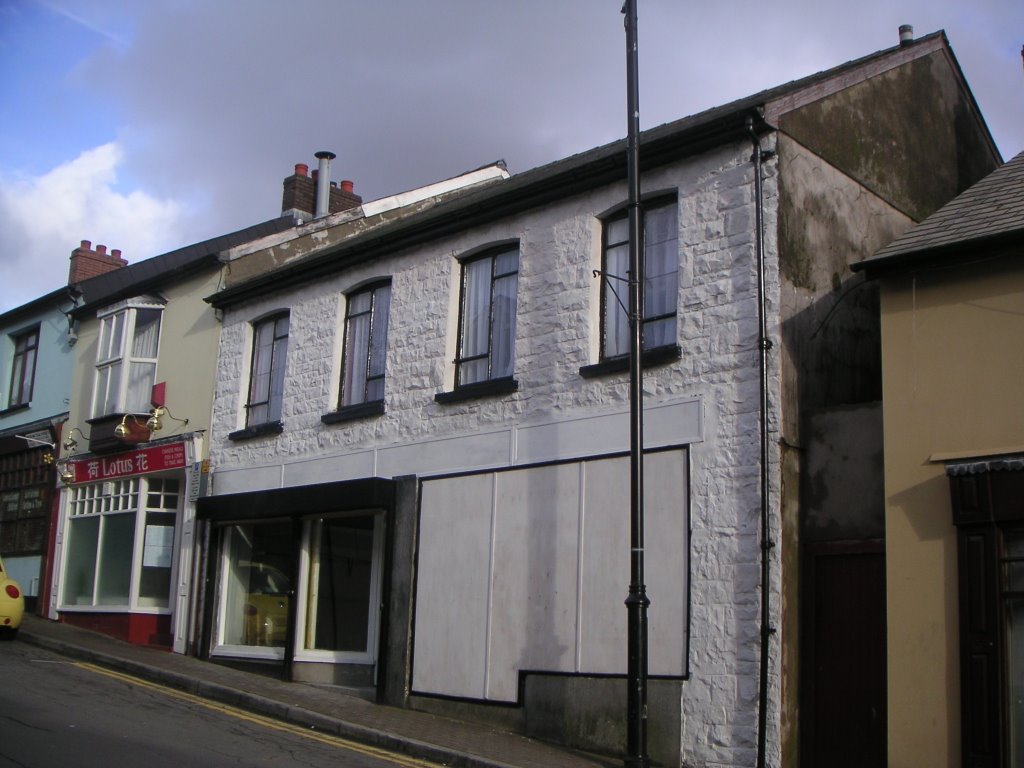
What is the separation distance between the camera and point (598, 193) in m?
13.9

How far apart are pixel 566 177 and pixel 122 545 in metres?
11.2

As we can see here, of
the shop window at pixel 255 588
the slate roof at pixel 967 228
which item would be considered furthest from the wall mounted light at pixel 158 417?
the slate roof at pixel 967 228

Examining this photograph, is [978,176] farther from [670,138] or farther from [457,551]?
[457,551]

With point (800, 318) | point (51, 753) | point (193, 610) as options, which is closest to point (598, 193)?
point (800, 318)

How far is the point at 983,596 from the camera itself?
991cm

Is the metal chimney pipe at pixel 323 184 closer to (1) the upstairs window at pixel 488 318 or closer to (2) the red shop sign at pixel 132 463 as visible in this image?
(2) the red shop sign at pixel 132 463

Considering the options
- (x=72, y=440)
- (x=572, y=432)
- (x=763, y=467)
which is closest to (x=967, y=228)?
(x=763, y=467)

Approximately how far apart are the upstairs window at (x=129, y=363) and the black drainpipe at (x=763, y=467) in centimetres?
1248

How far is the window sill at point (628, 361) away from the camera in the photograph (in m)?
12.5

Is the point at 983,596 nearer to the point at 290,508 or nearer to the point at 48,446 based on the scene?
the point at 290,508

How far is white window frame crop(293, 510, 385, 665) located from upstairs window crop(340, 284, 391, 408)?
1763mm

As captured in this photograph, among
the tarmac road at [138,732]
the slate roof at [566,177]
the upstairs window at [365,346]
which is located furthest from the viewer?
the upstairs window at [365,346]

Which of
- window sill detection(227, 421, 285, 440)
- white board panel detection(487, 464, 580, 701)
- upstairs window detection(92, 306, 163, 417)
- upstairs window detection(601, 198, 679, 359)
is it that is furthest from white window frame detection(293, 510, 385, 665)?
upstairs window detection(92, 306, 163, 417)

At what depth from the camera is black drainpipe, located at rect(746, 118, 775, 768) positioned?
35.8 feet
